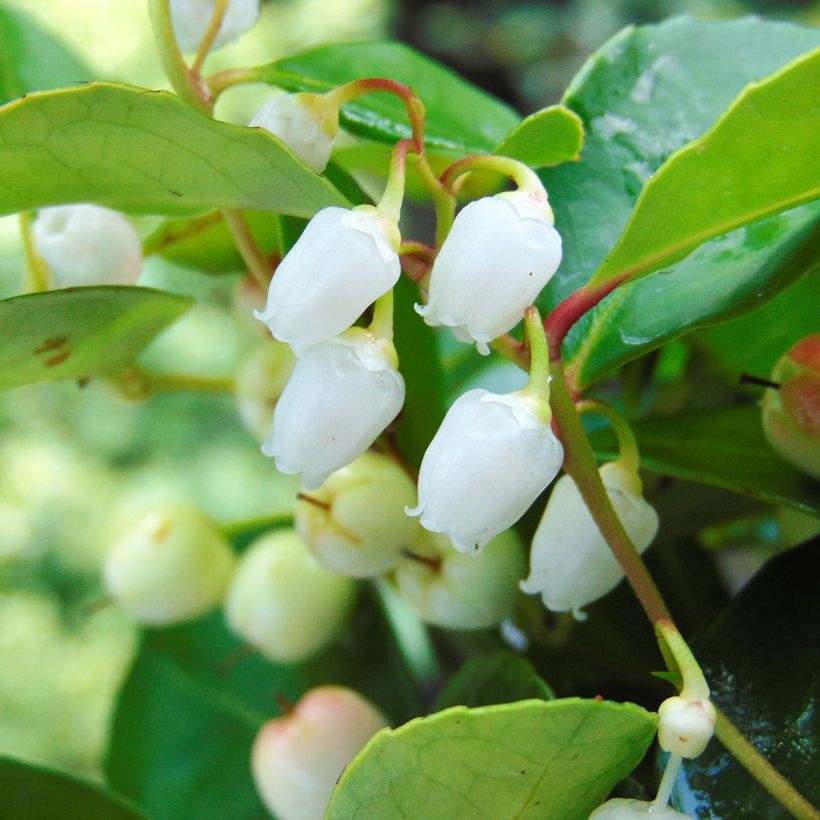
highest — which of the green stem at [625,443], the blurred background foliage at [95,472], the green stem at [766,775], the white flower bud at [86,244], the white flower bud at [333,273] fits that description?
the white flower bud at [333,273]

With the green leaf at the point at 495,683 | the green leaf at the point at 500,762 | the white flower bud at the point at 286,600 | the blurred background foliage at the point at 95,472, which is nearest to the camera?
the green leaf at the point at 500,762

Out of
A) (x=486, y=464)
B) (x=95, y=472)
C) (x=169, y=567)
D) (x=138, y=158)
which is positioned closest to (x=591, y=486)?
(x=486, y=464)

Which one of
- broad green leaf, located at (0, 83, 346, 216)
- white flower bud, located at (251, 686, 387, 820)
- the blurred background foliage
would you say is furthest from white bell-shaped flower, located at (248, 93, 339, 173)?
the blurred background foliage

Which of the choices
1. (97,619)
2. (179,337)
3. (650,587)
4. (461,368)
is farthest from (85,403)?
(650,587)

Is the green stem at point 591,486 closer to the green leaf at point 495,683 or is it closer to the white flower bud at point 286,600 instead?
the green leaf at point 495,683

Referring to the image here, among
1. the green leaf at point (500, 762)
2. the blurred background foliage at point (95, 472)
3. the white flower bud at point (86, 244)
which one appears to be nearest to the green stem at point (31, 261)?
the white flower bud at point (86, 244)
